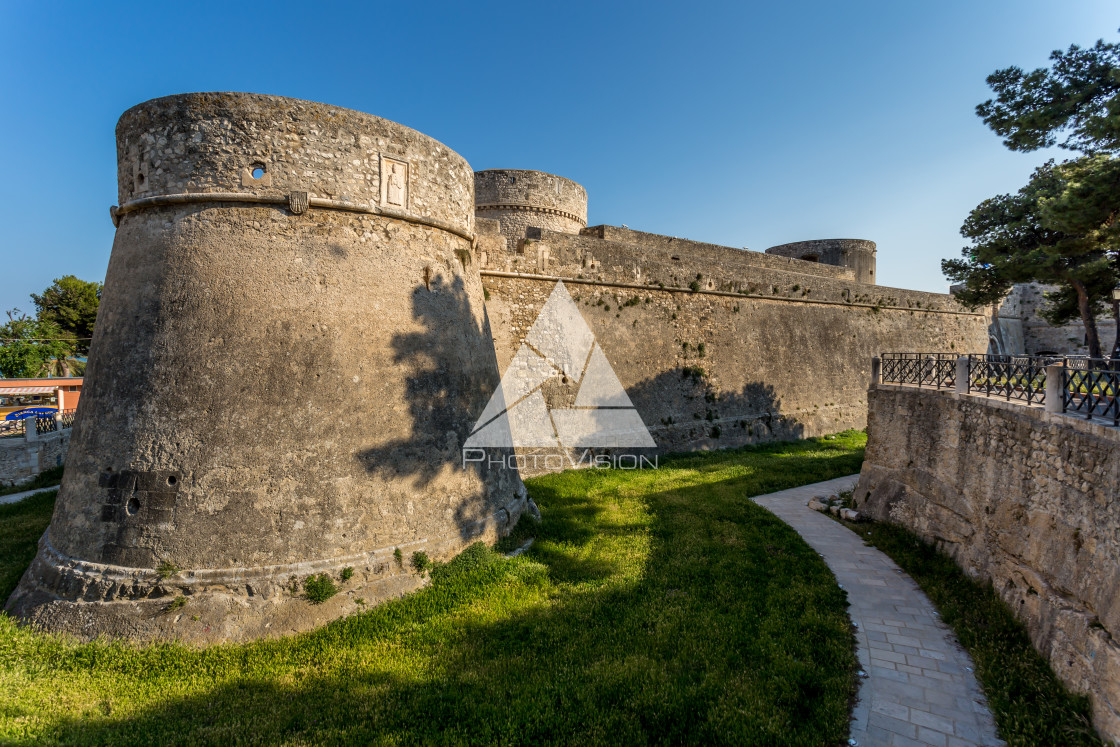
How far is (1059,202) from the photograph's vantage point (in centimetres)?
820

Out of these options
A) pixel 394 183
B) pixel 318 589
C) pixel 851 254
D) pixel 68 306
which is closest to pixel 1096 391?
pixel 394 183

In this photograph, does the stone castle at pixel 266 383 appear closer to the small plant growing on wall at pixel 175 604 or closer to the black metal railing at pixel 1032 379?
the small plant growing on wall at pixel 175 604

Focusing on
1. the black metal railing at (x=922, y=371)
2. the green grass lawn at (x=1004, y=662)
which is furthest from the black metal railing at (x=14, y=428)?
the black metal railing at (x=922, y=371)

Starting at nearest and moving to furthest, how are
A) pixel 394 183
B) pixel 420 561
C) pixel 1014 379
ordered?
1. pixel 420 561
2. pixel 394 183
3. pixel 1014 379

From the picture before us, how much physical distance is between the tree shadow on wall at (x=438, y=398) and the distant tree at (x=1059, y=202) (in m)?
9.82

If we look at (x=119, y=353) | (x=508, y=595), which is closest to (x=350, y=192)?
(x=119, y=353)

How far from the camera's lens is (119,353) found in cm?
596

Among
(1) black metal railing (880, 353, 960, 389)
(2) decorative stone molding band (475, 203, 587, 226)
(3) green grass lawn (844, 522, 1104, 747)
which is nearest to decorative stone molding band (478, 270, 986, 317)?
(2) decorative stone molding band (475, 203, 587, 226)

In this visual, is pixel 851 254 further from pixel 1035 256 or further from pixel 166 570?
pixel 166 570

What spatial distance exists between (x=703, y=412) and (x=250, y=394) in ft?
42.1

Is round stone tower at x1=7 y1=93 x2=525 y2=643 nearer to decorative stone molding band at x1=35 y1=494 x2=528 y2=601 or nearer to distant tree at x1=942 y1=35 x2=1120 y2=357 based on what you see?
decorative stone molding band at x1=35 y1=494 x2=528 y2=601

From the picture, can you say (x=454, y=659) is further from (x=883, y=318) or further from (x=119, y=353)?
(x=883, y=318)

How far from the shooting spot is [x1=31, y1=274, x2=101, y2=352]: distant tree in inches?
1241

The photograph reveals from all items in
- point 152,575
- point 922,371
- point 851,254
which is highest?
point 851,254
